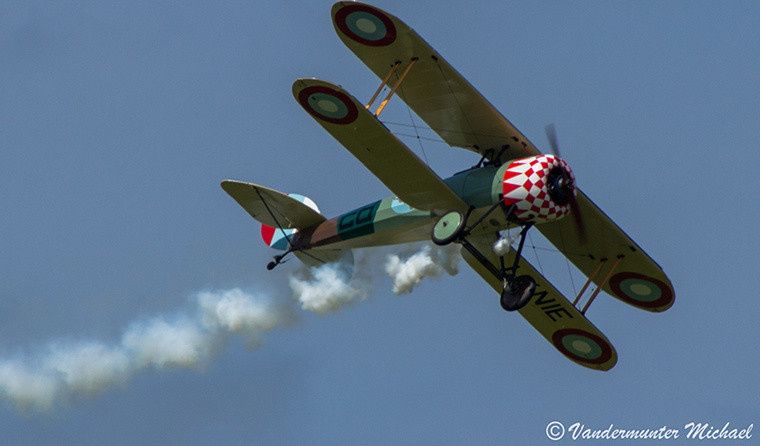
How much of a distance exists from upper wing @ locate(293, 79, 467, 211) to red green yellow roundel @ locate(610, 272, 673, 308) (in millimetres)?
3894

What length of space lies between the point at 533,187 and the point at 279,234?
6195 mm

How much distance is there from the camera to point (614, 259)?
838 inches

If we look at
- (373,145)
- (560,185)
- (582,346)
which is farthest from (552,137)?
(582,346)

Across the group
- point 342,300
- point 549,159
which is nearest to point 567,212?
point 549,159

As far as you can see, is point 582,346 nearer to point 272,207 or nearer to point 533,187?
point 533,187

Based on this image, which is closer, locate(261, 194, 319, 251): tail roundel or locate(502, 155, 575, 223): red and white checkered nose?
locate(502, 155, 575, 223): red and white checkered nose

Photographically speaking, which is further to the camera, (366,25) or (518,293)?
(518,293)

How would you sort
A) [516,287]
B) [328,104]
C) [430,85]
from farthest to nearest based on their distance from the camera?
[430,85] → [516,287] → [328,104]

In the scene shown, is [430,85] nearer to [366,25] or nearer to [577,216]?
[366,25]

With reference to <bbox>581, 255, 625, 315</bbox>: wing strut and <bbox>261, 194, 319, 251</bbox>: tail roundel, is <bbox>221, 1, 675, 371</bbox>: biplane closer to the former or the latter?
<bbox>581, 255, 625, 315</bbox>: wing strut

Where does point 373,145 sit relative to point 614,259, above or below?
below

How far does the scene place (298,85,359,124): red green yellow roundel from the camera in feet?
60.3

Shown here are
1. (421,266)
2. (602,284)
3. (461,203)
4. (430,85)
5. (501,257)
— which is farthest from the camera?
(602,284)

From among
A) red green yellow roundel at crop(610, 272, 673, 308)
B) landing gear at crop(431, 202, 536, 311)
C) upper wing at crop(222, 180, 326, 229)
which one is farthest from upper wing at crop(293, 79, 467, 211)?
red green yellow roundel at crop(610, 272, 673, 308)
